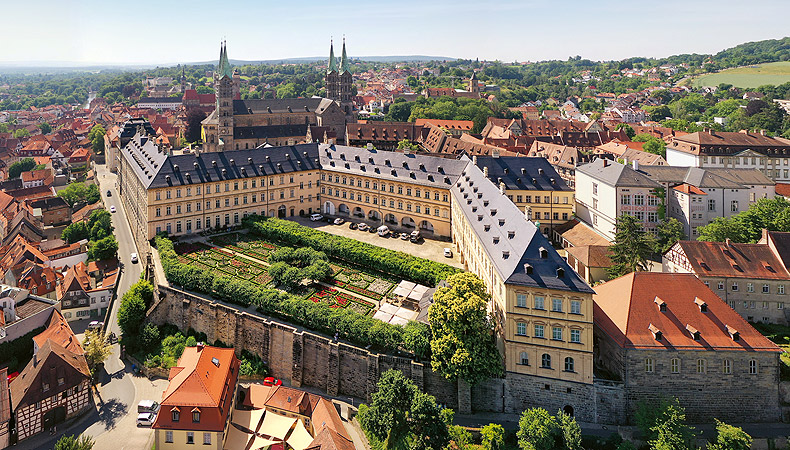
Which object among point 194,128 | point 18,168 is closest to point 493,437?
point 194,128

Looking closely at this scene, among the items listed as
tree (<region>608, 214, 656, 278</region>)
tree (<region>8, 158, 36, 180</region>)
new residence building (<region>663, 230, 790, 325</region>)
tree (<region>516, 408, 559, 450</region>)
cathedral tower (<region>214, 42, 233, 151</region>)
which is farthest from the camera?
tree (<region>8, 158, 36, 180</region>)

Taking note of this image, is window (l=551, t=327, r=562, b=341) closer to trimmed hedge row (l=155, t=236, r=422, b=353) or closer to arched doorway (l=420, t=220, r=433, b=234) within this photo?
trimmed hedge row (l=155, t=236, r=422, b=353)

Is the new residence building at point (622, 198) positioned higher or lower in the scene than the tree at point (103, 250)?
higher

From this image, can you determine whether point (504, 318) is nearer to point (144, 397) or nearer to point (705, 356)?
point (705, 356)

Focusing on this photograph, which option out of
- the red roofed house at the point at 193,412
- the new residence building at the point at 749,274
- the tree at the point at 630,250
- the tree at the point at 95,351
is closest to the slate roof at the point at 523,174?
the tree at the point at 630,250

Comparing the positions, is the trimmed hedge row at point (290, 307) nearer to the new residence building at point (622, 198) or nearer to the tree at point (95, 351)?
the tree at point (95, 351)

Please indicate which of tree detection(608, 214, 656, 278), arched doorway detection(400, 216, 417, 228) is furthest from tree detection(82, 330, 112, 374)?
tree detection(608, 214, 656, 278)
